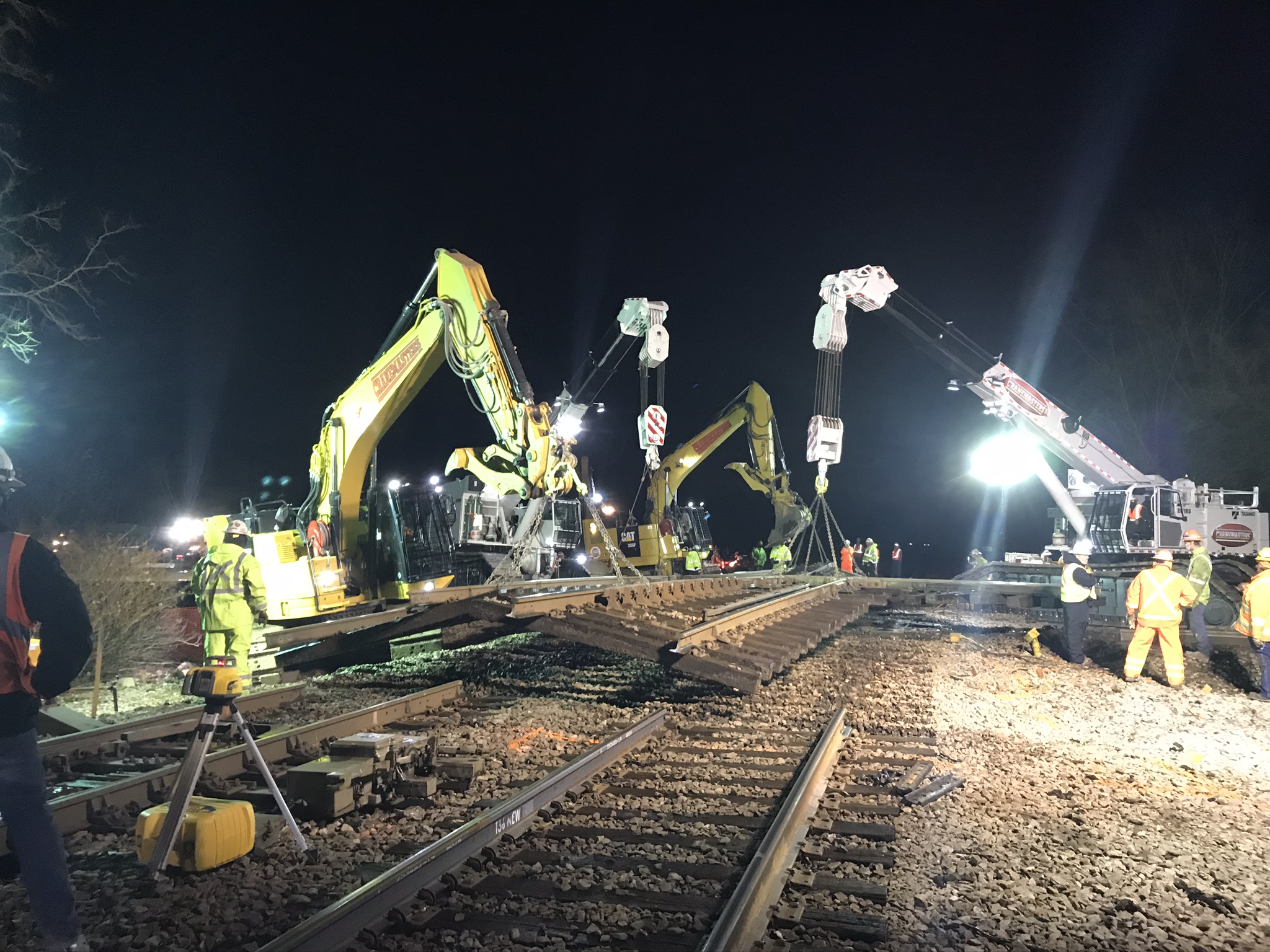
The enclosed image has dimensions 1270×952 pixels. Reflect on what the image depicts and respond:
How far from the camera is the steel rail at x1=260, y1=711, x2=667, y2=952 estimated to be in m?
3.20

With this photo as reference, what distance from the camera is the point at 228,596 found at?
719 cm

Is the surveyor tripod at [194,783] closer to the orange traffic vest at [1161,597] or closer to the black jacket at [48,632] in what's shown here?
the black jacket at [48,632]

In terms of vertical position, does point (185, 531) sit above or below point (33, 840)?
above

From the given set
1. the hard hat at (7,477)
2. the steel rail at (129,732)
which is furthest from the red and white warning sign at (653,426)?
the hard hat at (7,477)

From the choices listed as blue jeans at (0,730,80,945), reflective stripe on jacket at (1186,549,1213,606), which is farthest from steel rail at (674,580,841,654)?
reflective stripe on jacket at (1186,549,1213,606)

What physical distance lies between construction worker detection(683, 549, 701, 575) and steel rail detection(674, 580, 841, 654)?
6.54 m

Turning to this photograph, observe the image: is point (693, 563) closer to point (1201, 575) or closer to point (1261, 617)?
point (1201, 575)

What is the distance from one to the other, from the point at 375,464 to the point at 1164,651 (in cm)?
1098

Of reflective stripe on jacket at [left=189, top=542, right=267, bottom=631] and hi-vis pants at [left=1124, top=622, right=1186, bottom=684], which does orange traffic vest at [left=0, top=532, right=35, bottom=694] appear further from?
hi-vis pants at [left=1124, top=622, right=1186, bottom=684]

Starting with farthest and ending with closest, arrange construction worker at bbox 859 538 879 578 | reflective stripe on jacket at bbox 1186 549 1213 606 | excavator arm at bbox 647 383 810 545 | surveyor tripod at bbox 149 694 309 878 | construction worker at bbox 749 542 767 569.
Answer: construction worker at bbox 749 542 767 569, construction worker at bbox 859 538 879 578, excavator arm at bbox 647 383 810 545, reflective stripe on jacket at bbox 1186 549 1213 606, surveyor tripod at bbox 149 694 309 878

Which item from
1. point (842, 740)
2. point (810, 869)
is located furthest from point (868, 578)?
point (810, 869)

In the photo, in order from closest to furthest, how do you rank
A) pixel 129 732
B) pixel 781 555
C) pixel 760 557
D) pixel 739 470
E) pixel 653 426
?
1. pixel 129 732
2. pixel 653 426
3. pixel 781 555
4. pixel 739 470
5. pixel 760 557

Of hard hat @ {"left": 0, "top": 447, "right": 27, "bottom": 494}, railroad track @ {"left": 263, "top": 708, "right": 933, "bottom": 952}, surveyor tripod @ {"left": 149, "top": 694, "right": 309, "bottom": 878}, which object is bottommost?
railroad track @ {"left": 263, "top": 708, "right": 933, "bottom": 952}

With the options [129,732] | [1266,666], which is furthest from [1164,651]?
[129,732]
